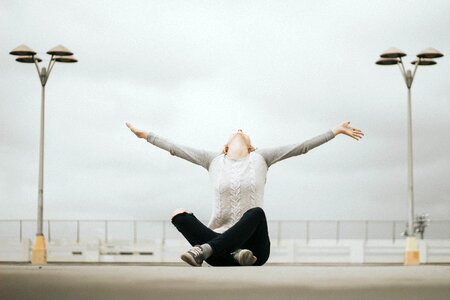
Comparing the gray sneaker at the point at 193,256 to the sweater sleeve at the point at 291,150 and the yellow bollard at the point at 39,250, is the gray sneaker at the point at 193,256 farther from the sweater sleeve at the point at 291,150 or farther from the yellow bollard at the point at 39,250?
the yellow bollard at the point at 39,250

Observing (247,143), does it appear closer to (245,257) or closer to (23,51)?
(245,257)

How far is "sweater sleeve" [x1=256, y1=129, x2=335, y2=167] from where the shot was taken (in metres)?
6.36

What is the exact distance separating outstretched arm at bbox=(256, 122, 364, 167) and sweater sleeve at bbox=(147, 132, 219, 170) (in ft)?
1.13

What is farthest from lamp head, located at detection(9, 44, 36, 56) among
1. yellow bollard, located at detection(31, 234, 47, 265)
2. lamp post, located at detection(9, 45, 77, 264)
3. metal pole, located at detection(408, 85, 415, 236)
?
metal pole, located at detection(408, 85, 415, 236)

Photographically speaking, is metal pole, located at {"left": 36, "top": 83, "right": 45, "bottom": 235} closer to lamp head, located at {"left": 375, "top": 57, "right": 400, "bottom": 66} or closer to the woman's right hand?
lamp head, located at {"left": 375, "top": 57, "right": 400, "bottom": 66}

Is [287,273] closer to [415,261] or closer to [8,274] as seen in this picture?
[8,274]

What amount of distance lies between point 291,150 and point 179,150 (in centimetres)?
74

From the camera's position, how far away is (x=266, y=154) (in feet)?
20.9

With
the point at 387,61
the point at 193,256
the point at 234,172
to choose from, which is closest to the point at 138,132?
the point at 234,172

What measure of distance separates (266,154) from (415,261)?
2558cm

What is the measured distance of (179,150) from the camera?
6.39m

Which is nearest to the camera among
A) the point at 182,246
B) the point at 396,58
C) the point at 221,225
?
the point at 221,225

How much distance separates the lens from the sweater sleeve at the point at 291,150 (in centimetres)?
636

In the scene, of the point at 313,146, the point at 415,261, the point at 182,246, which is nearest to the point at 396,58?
the point at 415,261
